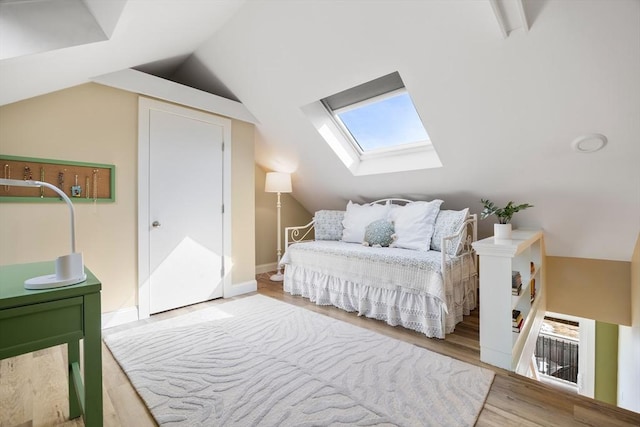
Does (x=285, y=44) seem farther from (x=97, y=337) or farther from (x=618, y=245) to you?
(x=618, y=245)

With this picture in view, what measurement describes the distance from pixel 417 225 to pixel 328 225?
45.1 inches

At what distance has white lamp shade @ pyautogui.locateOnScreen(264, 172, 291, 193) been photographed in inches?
150

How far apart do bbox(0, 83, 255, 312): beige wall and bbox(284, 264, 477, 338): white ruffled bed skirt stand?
1688mm

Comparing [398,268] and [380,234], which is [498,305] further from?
[380,234]

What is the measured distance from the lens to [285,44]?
7.61ft

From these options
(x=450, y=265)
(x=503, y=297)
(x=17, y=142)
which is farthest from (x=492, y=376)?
(x=17, y=142)

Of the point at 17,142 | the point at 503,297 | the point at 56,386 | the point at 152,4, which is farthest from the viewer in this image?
the point at 17,142

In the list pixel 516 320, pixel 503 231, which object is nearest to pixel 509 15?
pixel 503 231

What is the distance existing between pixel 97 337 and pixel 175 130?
2.21 meters

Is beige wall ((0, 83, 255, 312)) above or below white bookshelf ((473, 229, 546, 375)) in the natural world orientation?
above

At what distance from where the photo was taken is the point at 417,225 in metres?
2.84

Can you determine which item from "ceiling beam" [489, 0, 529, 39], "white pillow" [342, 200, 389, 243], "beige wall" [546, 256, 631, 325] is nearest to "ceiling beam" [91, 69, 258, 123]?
"white pillow" [342, 200, 389, 243]

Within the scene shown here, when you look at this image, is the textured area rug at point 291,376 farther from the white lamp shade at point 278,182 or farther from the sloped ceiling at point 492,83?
the white lamp shade at point 278,182

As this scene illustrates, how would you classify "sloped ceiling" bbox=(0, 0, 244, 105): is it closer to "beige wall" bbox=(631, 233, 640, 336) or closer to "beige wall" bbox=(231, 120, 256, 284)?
"beige wall" bbox=(231, 120, 256, 284)
